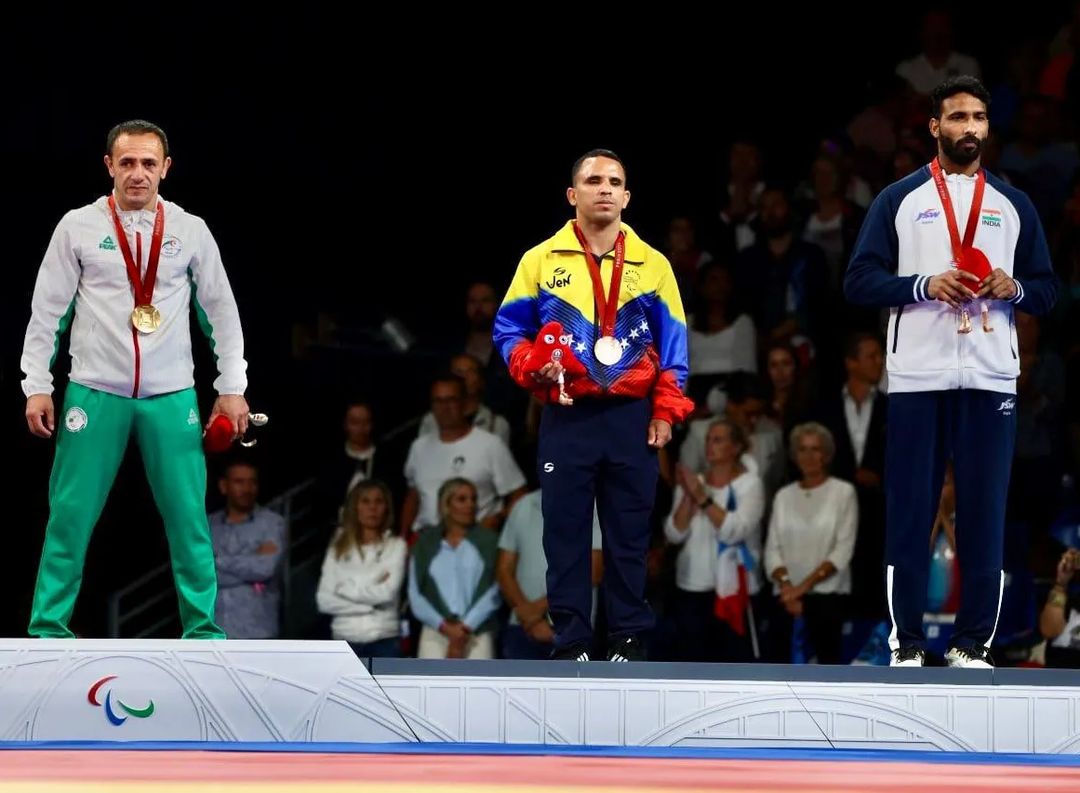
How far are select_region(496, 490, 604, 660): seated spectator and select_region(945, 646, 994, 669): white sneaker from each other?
Answer: 87.5 inches

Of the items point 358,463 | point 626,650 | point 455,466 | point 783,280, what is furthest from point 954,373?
point 358,463

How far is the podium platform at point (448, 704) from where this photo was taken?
18.9ft

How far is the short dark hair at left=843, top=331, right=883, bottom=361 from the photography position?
8.54 m

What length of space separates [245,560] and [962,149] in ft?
12.4

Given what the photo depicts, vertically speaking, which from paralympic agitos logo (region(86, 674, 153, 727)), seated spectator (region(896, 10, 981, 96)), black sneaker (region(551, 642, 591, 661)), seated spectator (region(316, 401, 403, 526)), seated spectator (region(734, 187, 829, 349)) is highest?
seated spectator (region(896, 10, 981, 96))

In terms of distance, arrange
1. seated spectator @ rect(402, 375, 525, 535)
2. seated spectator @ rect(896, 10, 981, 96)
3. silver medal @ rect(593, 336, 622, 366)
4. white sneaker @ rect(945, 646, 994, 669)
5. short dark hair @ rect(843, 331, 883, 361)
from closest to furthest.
Answer: white sneaker @ rect(945, 646, 994, 669) → silver medal @ rect(593, 336, 622, 366) → short dark hair @ rect(843, 331, 883, 361) → seated spectator @ rect(402, 375, 525, 535) → seated spectator @ rect(896, 10, 981, 96)

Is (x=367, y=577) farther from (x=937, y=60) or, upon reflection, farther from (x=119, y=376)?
(x=937, y=60)

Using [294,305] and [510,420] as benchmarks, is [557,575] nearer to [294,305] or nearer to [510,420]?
[510,420]

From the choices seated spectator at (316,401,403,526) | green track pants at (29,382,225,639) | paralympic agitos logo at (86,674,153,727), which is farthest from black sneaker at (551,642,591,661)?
seated spectator at (316,401,403,526)

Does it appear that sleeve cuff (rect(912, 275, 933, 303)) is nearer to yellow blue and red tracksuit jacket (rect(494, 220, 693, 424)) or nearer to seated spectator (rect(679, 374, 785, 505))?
yellow blue and red tracksuit jacket (rect(494, 220, 693, 424))

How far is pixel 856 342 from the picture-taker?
8602 mm

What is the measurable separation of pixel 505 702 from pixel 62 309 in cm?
197

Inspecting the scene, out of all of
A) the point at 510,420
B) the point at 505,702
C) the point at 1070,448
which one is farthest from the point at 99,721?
the point at 1070,448

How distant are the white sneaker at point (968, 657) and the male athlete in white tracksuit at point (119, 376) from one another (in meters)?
2.38
